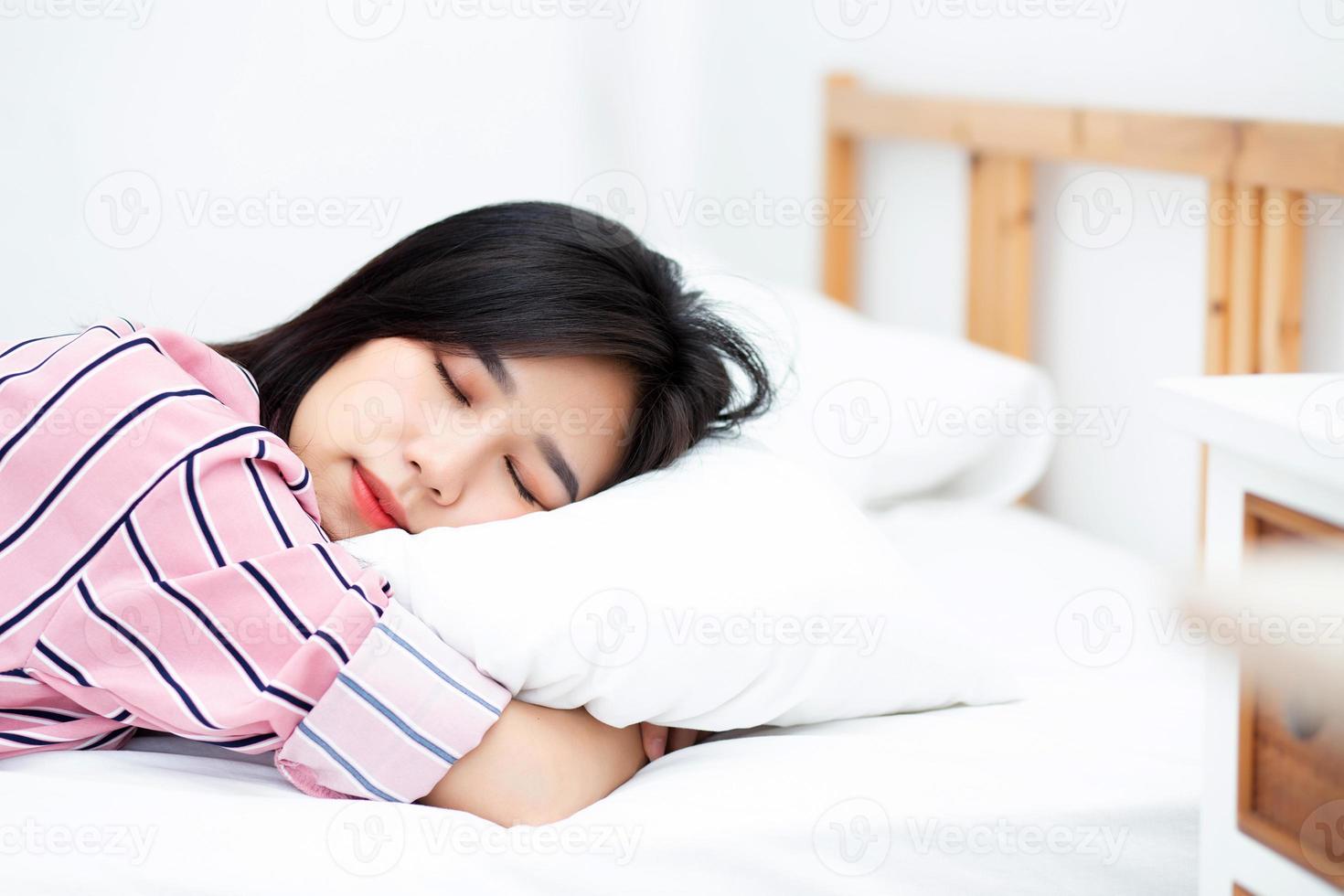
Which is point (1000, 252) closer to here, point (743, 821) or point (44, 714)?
point (743, 821)

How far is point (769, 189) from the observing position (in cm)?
226

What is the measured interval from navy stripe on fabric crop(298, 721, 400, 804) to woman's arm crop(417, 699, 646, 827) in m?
0.03

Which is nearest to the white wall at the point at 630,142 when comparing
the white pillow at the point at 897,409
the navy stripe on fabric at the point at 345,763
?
the white pillow at the point at 897,409

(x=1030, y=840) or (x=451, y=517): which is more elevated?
(x=451, y=517)

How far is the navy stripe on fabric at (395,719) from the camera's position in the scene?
28.3 inches

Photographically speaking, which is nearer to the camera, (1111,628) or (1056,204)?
(1111,628)

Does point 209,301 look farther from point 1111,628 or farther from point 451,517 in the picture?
point 1111,628

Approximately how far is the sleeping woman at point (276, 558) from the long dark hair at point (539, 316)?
0.03 ft

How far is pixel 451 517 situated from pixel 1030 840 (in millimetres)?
469

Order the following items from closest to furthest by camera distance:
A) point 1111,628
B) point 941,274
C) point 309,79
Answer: point 1111,628 < point 941,274 < point 309,79

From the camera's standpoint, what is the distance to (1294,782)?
2.00 ft

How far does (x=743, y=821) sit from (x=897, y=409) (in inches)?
28.9

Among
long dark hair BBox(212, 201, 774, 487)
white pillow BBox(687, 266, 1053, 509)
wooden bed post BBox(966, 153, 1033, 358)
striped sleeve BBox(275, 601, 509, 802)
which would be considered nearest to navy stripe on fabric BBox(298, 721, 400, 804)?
striped sleeve BBox(275, 601, 509, 802)

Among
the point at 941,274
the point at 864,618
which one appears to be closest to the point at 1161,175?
the point at 941,274
